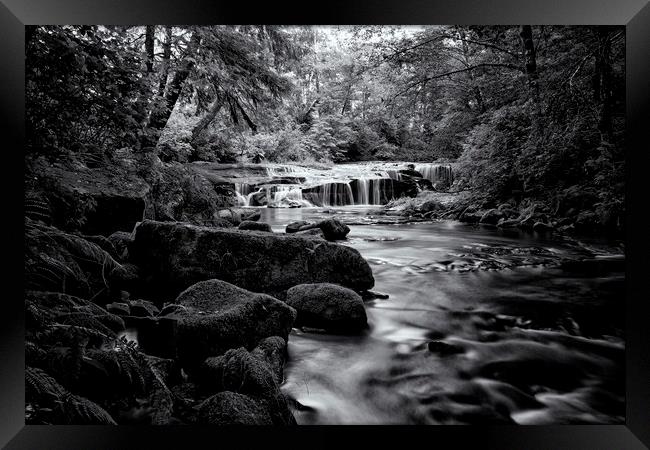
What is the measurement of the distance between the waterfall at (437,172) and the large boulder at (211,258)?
1544mm

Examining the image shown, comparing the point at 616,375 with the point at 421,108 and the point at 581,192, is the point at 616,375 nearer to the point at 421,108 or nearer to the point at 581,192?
the point at 581,192

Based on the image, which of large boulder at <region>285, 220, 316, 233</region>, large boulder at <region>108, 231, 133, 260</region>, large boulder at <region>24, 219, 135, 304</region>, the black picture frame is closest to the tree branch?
the black picture frame

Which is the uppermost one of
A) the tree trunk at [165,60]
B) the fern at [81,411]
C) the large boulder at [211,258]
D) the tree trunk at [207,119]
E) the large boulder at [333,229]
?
the tree trunk at [165,60]

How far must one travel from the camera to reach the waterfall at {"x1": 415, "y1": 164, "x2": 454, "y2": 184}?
128 inches

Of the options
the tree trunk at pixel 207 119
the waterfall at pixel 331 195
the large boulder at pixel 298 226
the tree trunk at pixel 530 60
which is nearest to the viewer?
the tree trunk at pixel 530 60

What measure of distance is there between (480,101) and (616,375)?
2127 millimetres

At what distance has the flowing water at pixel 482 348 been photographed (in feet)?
5.91

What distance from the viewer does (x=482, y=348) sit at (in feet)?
7.42

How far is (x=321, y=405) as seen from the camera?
71.7 inches
